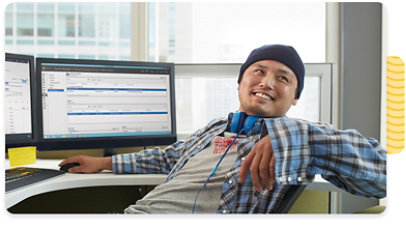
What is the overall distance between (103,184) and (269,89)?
0.42m

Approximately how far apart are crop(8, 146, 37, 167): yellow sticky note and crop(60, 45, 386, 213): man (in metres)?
0.09

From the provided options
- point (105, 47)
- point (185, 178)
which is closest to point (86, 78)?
point (105, 47)

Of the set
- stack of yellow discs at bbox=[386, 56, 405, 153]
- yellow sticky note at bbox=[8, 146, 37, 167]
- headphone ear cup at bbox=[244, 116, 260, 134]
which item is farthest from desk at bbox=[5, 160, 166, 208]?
stack of yellow discs at bbox=[386, 56, 405, 153]

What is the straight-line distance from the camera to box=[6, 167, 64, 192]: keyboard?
64 cm

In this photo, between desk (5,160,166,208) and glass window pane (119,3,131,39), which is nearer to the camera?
desk (5,160,166,208)

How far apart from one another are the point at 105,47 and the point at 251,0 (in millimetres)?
342

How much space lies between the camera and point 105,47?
784 millimetres

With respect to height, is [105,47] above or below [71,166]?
above

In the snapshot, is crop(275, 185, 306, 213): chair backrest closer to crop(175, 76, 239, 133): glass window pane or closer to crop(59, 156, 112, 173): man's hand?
crop(175, 76, 239, 133): glass window pane

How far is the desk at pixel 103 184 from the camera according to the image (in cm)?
59

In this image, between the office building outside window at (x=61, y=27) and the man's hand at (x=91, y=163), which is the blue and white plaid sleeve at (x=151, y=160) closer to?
the man's hand at (x=91, y=163)

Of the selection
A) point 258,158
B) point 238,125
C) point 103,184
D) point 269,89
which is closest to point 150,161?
point 103,184

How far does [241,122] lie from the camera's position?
727 mm

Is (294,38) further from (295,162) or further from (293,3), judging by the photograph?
(295,162)
